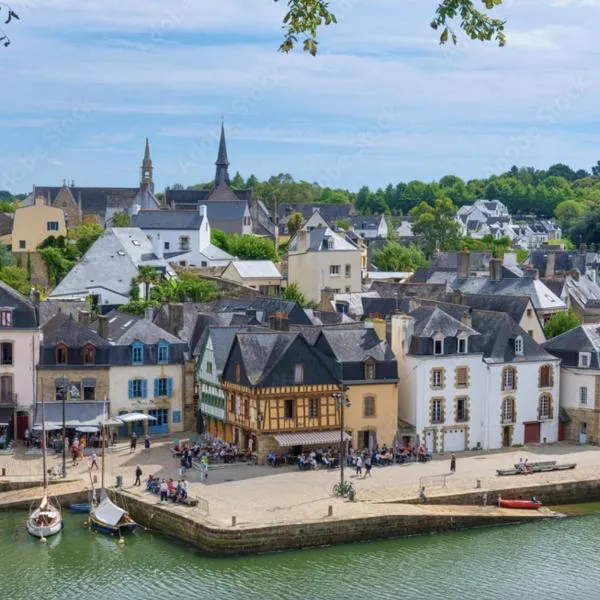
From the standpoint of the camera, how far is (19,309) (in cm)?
5106

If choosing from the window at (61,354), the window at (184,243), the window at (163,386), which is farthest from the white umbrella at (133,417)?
the window at (184,243)

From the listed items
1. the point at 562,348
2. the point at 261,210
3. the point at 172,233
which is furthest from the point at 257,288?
the point at 261,210

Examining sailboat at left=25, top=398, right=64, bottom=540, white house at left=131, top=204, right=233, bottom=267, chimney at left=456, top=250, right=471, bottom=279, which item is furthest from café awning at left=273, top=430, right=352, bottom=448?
white house at left=131, top=204, right=233, bottom=267

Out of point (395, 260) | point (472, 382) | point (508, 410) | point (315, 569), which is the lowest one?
point (315, 569)

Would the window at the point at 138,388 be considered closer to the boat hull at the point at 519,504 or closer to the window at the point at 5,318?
the window at the point at 5,318

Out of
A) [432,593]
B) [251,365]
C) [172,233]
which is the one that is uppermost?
[172,233]

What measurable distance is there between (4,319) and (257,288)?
1219 inches

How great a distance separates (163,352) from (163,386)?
145cm

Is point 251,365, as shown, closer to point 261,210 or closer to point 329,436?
point 329,436

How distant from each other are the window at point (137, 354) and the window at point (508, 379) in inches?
596

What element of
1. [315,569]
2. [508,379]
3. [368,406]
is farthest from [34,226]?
[315,569]

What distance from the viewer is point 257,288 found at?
8062 cm

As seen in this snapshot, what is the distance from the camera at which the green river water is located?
115ft

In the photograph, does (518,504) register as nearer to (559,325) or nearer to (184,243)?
(559,325)
